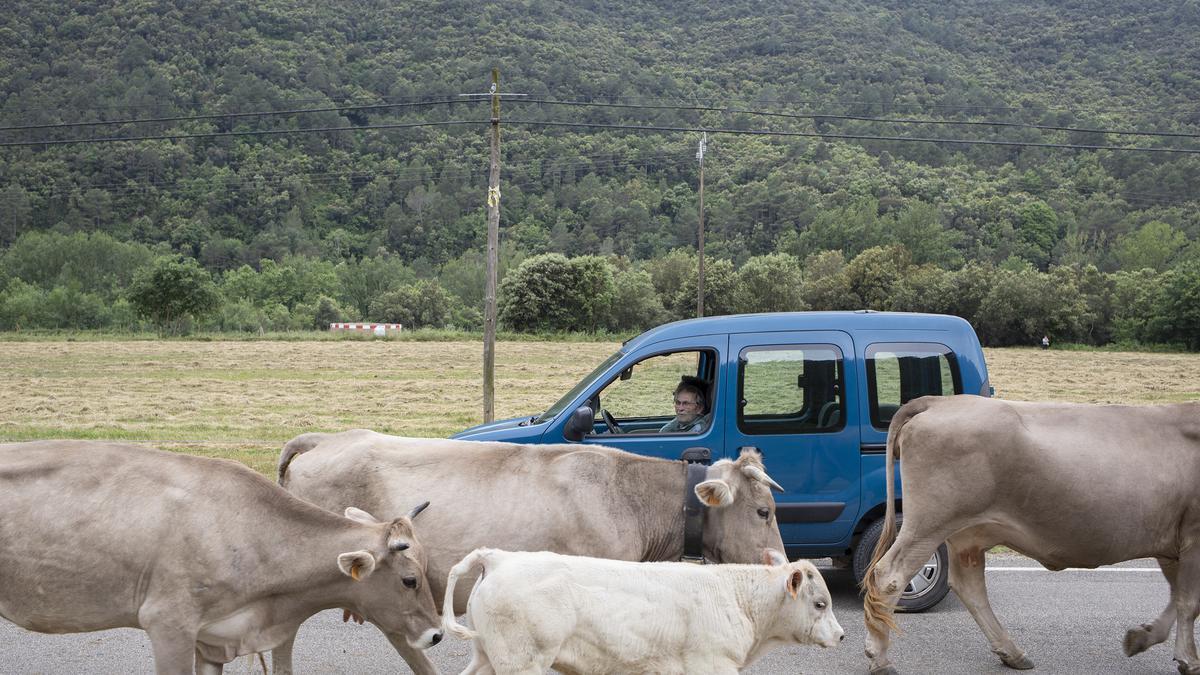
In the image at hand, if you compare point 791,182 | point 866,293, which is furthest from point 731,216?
point 866,293

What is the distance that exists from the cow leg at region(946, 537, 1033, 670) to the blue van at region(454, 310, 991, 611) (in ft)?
3.38

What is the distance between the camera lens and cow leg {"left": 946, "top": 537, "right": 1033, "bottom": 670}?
24.5 feet

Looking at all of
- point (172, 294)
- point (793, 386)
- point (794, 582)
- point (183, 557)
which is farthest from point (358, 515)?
point (172, 294)

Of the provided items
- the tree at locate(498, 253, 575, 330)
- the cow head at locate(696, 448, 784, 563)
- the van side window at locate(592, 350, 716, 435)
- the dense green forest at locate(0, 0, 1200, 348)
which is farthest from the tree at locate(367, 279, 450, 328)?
the cow head at locate(696, 448, 784, 563)

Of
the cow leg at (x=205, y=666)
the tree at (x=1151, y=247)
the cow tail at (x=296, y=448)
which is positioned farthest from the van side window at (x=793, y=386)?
the tree at (x=1151, y=247)

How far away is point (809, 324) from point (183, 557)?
5312 millimetres

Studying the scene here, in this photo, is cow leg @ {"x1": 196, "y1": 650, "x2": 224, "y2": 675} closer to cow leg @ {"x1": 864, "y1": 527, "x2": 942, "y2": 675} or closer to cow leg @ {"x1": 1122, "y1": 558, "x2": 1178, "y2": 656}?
cow leg @ {"x1": 864, "y1": 527, "x2": 942, "y2": 675}

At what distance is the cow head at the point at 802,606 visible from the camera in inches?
235

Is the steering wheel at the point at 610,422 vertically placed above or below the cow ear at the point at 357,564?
above

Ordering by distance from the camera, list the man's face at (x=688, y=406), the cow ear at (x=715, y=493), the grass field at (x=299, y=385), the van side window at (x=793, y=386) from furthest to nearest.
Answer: the grass field at (x=299, y=385) < the man's face at (x=688, y=406) < the van side window at (x=793, y=386) < the cow ear at (x=715, y=493)

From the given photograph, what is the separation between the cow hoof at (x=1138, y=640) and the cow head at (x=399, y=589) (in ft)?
15.6

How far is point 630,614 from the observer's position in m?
5.71

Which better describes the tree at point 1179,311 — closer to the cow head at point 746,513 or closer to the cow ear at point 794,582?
the cow head at point 746,513

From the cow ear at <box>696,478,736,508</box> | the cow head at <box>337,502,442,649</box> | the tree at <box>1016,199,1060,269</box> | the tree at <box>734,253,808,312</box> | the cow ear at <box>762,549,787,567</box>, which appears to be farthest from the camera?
the tree at <box>1016,199,1060,269</box>
